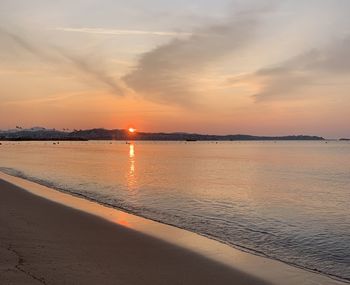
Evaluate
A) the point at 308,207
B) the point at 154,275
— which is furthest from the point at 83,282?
the point at 308,207

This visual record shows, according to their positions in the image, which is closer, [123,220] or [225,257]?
[225,257]

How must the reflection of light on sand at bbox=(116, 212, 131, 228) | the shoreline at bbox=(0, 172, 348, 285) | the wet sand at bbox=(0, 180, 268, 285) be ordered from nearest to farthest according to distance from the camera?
1. the wet sand at bbox=(0, 180, 268, 285)
2. the shoreline at bbox=(0, 172, 348, 285)
3. the reflection of light on sand at bbox=(116, 212, 131, 228)

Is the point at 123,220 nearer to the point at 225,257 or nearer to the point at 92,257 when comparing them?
the point at 225,257

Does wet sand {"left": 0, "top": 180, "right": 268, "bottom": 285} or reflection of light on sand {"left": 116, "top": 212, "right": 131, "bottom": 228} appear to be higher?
wet sand {"left": 0, "top": 180, "right": 268, "bottom": 285}

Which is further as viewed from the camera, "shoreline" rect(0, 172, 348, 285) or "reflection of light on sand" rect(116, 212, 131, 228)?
"reflection of light on sand" rect(116, 212, 131, 228)

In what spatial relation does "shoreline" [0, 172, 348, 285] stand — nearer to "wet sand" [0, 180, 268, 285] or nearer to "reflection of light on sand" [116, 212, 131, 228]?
"reflection of light on sand" [116, 212, 131, 228]

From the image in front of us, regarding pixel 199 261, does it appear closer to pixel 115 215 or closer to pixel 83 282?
pixel 83 282

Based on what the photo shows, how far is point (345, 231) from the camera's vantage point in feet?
58.1

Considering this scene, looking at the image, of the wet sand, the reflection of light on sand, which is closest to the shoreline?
the reflection of light on sand

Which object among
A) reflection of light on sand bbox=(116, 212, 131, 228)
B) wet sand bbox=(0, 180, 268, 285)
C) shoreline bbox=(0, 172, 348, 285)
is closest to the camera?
wet sand bbox=(0, 180, 268, 285)

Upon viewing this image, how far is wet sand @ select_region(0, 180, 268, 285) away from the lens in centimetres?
876

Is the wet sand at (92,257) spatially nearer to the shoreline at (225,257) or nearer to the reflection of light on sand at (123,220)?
the shoreline at (225,257)

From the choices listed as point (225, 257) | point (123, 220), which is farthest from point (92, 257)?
point (123, 220)

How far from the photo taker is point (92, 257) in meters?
10.6
